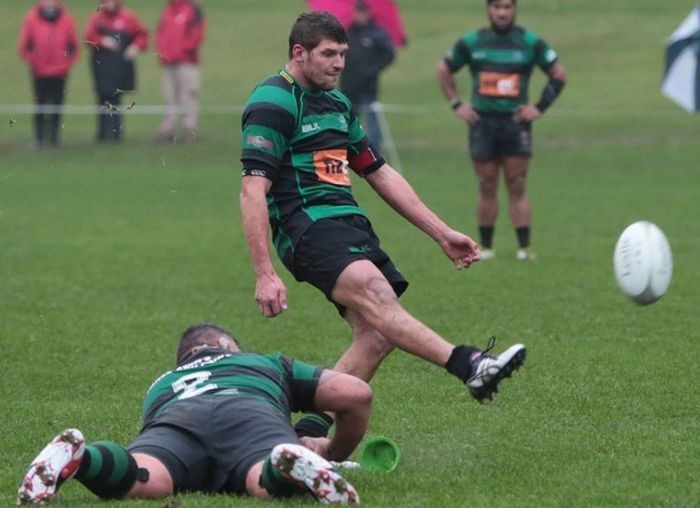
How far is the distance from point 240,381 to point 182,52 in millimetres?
20367

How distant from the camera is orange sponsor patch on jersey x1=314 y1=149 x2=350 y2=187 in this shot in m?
7.27

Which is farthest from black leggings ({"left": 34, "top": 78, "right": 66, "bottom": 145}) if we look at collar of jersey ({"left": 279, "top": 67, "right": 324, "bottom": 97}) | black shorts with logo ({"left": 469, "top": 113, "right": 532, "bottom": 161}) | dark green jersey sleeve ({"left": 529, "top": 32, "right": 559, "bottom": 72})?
collar of jersey ({"left": 279, "top": 67, "right": 324, "bottom": 97})

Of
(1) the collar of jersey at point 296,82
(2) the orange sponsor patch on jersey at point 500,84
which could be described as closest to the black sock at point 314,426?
(1) the collar of jersey at point 296,82

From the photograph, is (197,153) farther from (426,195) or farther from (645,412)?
(645,412)

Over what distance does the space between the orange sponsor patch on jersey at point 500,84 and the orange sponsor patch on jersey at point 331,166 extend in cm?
745

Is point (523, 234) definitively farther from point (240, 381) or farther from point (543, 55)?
point (240, 381)

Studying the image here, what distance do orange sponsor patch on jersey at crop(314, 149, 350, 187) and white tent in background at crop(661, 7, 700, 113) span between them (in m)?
14.9

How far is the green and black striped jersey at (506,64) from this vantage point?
1459 centimetres

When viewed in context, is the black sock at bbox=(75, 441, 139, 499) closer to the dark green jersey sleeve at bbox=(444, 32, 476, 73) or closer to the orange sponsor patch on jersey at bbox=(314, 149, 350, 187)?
the orange sponsor patch on jersey at bbox=(314, 149, 350, 187)

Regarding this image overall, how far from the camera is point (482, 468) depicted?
22.2ft

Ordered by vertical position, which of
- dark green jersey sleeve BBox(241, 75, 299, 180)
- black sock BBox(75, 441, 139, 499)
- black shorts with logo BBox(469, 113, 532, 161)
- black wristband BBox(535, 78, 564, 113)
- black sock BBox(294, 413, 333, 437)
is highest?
dark green jersey sleeve BBox(241, 75, 299, 180)

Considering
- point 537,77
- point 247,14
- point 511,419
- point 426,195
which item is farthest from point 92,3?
A: point 511,419

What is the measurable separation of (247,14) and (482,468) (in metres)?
33.9

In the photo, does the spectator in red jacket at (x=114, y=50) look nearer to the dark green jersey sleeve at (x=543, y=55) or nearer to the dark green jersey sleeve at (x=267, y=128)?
the dark green jersey sleeve at (x=543, y=55)
